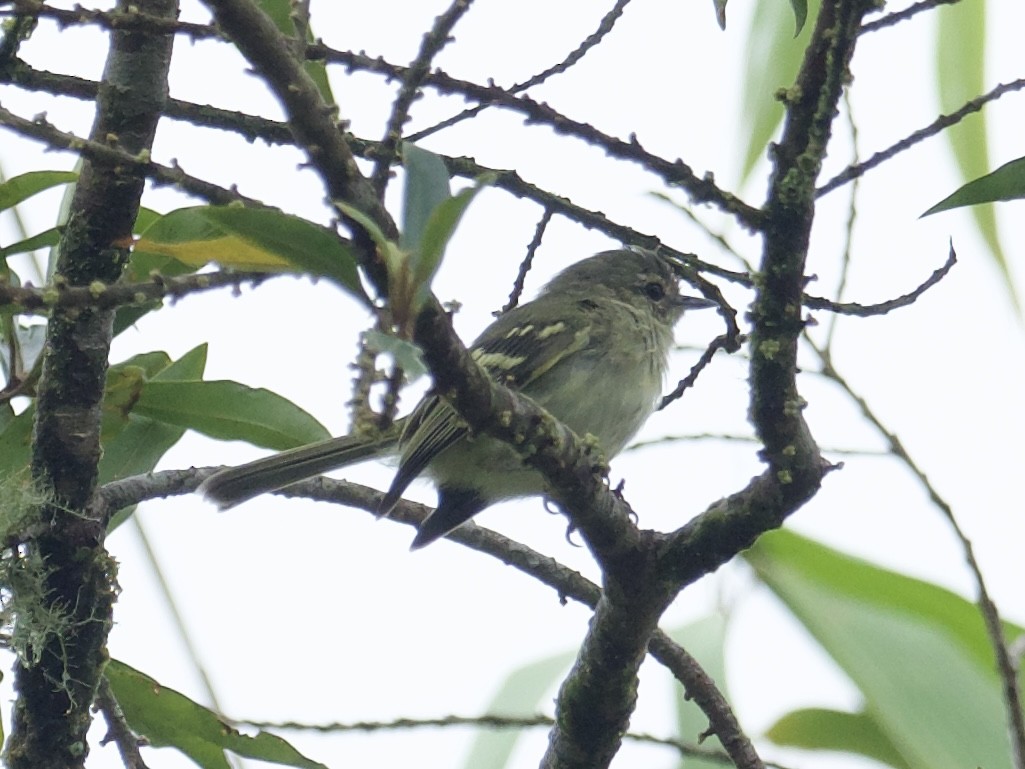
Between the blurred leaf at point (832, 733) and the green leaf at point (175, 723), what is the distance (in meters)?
1.09

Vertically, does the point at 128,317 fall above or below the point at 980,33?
below

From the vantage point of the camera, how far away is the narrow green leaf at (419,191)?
1.42 meters

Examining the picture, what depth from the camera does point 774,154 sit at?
5.54ft

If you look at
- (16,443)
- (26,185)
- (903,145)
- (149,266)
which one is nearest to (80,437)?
(16,443)

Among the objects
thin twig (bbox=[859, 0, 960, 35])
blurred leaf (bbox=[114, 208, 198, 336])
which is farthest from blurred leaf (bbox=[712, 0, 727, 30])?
blurred leaf (bbox=[114, 208, 198, 336])

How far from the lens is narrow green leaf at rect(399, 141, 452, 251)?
1420 millimetres

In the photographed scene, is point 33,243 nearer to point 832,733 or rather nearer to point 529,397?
point 529,397

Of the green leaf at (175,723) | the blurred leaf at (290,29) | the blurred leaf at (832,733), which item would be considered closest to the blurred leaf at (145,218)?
the blurred leaf at (290,29)

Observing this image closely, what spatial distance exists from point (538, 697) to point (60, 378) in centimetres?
153

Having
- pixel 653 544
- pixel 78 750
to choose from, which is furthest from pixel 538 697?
pixel 78 750

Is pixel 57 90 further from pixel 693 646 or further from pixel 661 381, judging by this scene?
pixel 661 381

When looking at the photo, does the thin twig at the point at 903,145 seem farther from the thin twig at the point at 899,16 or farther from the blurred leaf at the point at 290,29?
the blurred leaf at the point at 290,29

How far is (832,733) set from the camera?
2.78 metres

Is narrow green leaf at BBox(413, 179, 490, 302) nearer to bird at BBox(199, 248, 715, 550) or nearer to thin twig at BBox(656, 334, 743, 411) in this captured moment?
thin twig at BBox(656, 334, 743, 411)
